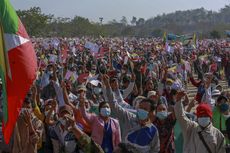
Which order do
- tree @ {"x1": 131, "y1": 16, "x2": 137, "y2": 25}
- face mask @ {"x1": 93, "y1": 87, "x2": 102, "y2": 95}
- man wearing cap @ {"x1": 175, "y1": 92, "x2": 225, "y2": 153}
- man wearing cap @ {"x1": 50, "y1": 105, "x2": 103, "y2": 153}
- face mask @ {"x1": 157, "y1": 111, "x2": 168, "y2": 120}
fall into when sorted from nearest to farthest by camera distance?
1. man wearing cap @ {"x1": 50, "y1": 105, "x2": 103, "y2": 153}
2. man wearing cap @ {"x1": 175, "y1": 92, "x2": 225, "y2": 153}
3. face mask @ {"x1": 157, "y1": 111, "x2": 168, "y2": 120}
4. face mask @ {"x1": 93, "y1": 87, "x2": 102, "y2": 95}
5. tree @ {"x1": 131, "y1": 16, "x2": 137, "y2": 25}

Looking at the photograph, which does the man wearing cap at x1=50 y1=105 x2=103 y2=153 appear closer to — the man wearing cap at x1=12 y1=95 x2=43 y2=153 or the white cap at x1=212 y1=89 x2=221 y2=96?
the man wearing cap at x1=12 y1=95 x2=43 y2=153

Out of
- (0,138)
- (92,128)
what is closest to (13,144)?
(0,138)

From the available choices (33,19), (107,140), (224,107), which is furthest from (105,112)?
(33,19)

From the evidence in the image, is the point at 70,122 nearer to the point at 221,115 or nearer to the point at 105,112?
the point at 105,112

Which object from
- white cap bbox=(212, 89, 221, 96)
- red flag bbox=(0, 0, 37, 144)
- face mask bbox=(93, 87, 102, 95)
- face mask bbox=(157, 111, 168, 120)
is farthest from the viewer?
face mask bbox=(93, 87, 102, 95)

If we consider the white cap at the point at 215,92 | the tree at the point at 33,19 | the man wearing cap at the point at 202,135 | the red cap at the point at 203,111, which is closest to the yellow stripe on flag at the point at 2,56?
the man wearing cap at the point at 202,135

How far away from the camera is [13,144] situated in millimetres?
6098

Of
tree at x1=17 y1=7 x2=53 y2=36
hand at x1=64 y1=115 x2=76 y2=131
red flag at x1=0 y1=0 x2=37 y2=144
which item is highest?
red flag at x1=0 y1=0 x2=37 y2=144

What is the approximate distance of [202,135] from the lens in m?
6.16

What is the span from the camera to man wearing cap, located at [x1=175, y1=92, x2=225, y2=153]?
6.13 meters

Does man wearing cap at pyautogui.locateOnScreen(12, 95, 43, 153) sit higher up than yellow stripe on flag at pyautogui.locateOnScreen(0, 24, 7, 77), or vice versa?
yellow stripe on flag at pyautogui.locateOnScreen(0, 24, 7, 77)

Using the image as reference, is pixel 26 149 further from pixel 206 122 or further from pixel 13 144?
pixel 206 122

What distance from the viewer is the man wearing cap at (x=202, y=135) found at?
Result: 6.13 m

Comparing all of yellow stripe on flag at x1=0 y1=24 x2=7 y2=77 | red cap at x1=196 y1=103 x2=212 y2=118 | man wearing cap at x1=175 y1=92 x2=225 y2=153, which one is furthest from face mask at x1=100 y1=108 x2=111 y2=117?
yellow stripe on flag at x1=0 y1=24 x2=7 y2=77
